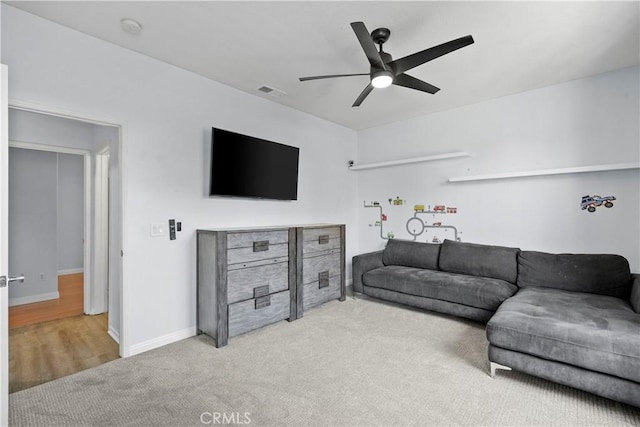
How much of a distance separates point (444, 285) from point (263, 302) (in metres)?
2.01

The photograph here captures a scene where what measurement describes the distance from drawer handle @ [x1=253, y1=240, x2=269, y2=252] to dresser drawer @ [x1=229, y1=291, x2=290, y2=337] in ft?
1.64

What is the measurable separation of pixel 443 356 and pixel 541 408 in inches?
29.7

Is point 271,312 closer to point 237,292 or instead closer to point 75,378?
point 237,292

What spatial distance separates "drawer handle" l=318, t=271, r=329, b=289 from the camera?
388 centimetres

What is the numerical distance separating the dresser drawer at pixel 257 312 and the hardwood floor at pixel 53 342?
1036 millimetres

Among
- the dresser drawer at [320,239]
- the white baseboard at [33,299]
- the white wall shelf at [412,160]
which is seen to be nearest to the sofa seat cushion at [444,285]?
the dresser drawer at [320,239]

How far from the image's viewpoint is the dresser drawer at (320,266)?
369 centimetres

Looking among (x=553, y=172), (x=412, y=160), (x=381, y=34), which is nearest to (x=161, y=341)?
(x=381, y=34)

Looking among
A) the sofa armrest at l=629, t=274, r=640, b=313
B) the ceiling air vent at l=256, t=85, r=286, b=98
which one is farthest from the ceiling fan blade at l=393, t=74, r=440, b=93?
the sofa armrest at l=629, t=274, r=640, b=313

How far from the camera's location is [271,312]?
10.7 feet

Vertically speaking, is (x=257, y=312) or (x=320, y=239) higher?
(x=320, y=239)

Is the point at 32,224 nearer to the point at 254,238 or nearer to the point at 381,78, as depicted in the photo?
the point at 254,238

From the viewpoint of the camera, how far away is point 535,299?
2707 mm

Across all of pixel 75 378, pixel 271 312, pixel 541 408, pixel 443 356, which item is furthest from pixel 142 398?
pixel 541 408
